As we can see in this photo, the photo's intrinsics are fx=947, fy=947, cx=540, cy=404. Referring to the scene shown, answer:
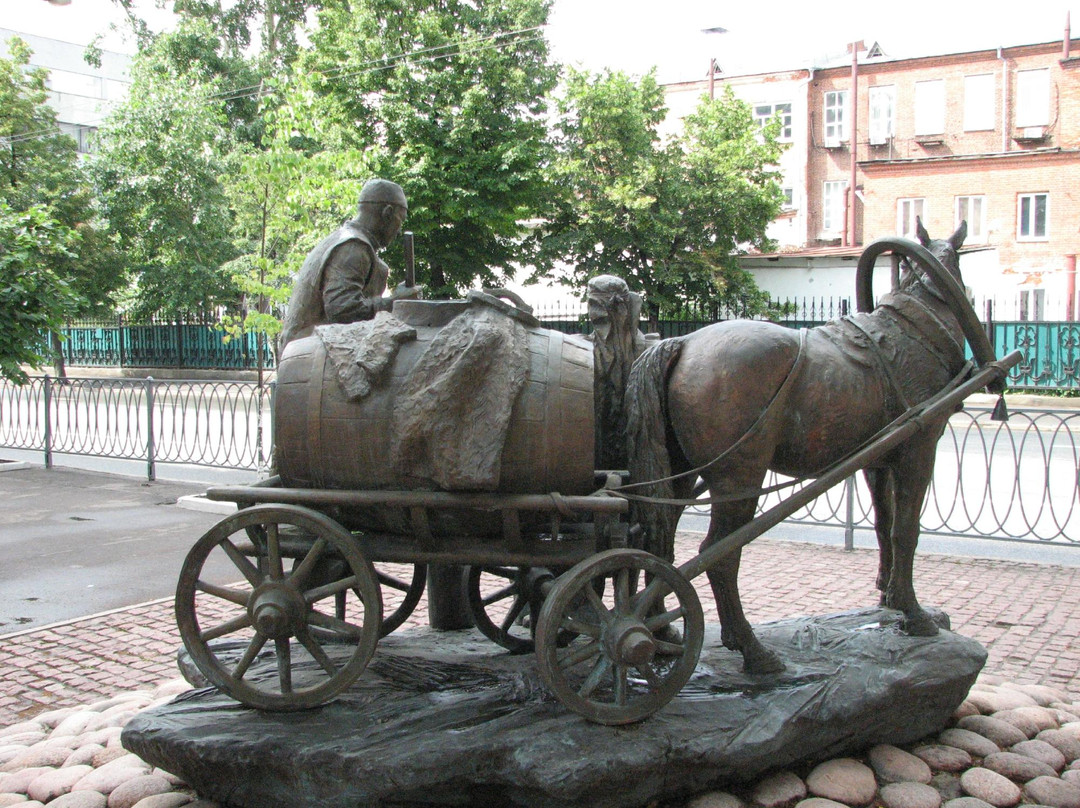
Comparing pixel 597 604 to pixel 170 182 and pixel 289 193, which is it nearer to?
pixel 289 193

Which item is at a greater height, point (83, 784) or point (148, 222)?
point (148, 222)

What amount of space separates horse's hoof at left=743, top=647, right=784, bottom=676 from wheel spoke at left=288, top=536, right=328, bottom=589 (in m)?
1.88

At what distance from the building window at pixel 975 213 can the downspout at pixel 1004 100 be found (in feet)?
13.2

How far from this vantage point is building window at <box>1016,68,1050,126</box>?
29031 millimetres

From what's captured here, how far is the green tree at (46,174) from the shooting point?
2505cm

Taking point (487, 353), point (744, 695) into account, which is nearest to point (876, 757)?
point (744, 695)

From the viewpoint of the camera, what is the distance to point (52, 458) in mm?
15062

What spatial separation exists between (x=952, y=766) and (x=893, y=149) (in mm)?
30952

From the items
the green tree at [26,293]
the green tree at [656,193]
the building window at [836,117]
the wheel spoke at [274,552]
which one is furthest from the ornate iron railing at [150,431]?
the building window at [836,117]

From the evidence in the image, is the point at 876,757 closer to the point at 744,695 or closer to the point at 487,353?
the point at 744,695

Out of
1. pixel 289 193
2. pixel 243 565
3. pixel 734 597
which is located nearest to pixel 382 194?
pixel 243 565

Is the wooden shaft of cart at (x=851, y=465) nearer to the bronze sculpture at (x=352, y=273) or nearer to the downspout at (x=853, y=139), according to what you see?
the bronze sculpture at (x=352, y=273)

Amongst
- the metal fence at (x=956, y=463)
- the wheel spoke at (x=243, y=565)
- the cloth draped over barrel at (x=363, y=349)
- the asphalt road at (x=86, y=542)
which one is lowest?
the asphalt road at (x=86, y=542)

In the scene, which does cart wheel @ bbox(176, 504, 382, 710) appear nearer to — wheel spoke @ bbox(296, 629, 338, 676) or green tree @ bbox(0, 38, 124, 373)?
wheel spoke @ bbox(296, 629, 338, 676)
